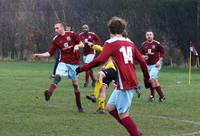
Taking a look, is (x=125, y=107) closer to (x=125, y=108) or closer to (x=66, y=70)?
(x=125, y=108)

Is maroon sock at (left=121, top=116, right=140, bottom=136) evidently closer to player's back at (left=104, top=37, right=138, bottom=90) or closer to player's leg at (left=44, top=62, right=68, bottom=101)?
player's back at (left=104, top=37, right=138, bottom=90)

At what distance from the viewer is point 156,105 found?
15570mm

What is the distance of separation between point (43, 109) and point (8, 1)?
4245 centimetres

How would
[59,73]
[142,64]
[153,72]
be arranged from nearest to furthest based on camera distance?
[142,64] < [59,73] < [153,72]

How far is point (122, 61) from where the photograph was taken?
8.93 meters

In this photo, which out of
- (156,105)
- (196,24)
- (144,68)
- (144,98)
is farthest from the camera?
(196,24)

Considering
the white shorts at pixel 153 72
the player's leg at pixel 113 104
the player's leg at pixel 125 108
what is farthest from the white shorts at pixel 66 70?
the player's leg at pixel 125 108

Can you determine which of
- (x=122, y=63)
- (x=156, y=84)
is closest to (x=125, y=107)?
(x=122, y=63)

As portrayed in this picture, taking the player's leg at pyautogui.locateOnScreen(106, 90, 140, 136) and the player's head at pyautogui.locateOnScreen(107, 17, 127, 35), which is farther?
the player's leg at pyautogui.locateOnScreen(106, 90, 140, 136)

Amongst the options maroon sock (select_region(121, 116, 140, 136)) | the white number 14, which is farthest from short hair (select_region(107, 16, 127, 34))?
maroon sock (select_region(121, 116, 140, 136))

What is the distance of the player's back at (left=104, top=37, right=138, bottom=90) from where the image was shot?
8.91 metres

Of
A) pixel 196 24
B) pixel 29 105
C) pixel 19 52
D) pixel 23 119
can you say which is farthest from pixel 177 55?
pixel 23 119

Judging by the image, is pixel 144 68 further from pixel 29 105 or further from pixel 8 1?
pixel 8 1

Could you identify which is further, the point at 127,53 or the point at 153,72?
the point at 153,72
